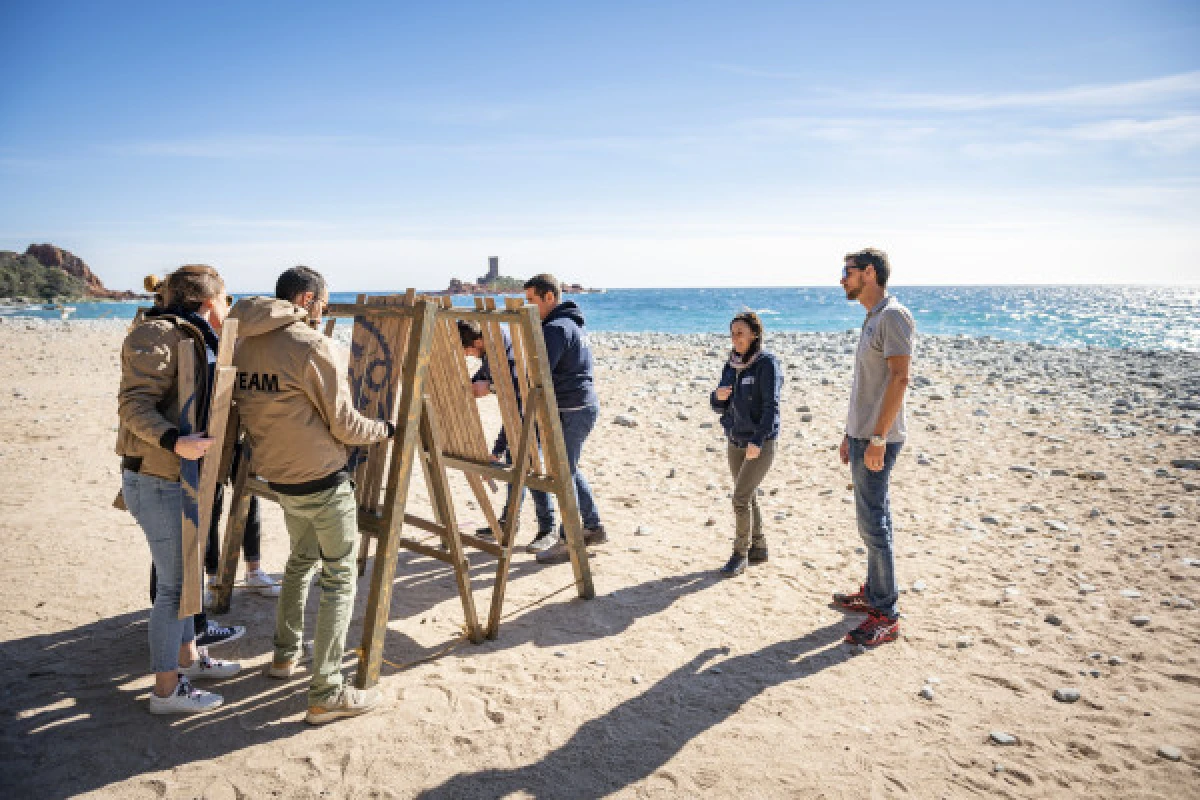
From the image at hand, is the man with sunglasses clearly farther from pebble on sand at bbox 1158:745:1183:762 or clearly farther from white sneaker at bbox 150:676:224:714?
white sneaker at bbox 150:676:224:714

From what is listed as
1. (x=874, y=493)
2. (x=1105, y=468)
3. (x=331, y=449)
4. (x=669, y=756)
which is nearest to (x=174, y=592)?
(x=331, y=449)

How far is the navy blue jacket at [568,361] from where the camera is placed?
620cm

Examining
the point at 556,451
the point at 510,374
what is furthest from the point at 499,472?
the point at 510,374

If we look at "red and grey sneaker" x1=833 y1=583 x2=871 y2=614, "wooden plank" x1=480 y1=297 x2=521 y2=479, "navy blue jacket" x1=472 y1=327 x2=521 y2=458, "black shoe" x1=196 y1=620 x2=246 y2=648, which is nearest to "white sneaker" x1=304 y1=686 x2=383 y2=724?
"black shoe" x1=196 y1=620 x2=246 y2=648

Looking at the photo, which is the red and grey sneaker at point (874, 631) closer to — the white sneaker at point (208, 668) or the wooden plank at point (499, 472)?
the wooden plank at point (499, 472)

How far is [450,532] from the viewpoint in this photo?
15.5 feet

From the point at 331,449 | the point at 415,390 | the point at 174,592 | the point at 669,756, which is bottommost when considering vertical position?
the point at 669,756

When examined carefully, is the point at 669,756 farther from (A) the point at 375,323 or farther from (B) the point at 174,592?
→ (A) the point at 375,323

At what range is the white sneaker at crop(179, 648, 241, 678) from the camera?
4305 millimetres

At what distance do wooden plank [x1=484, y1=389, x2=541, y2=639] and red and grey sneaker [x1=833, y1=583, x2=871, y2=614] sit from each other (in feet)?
9.46

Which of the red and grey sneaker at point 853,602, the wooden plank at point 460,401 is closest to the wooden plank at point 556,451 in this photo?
the wooden plank at point 460,401

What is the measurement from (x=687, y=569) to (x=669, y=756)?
8.83 ft

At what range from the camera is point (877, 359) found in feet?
16.0

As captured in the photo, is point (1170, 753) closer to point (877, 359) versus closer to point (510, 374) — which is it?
point (877, 359)
